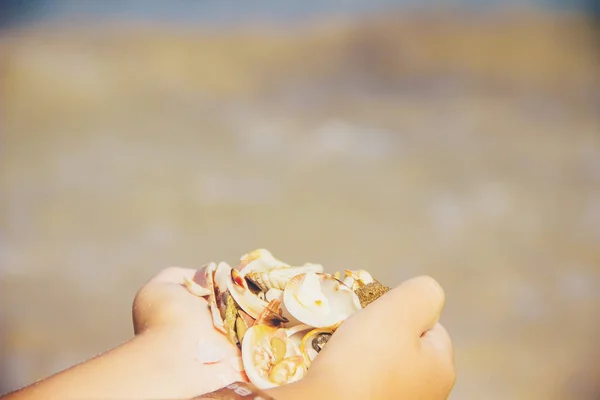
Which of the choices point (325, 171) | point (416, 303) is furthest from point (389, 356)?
point (325, 171)

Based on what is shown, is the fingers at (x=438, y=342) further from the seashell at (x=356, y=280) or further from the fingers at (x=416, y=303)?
the seashell at (x=356, y=280)

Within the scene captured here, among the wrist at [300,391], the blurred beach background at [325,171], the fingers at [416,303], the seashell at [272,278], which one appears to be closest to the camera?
the wrist at [300,391]

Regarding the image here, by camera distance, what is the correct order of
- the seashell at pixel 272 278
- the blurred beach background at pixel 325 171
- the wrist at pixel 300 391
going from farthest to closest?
the blurred beach background at pixel 325 171 → the seashell at pixel 272 278 → the wrist at pixel 300 391

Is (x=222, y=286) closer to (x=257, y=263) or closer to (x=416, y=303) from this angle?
(x=257, y=263)

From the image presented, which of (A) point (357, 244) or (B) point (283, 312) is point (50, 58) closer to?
(A) point (357, 244)

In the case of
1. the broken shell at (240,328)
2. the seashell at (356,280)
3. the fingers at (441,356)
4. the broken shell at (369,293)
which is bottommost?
the fingers at (441,356)

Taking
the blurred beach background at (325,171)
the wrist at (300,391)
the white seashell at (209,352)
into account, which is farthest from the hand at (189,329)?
the blurred beach background at (325,171)

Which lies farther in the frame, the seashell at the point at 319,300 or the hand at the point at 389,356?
the seashell at the point at 319,300

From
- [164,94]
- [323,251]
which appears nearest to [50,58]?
[164,94]
